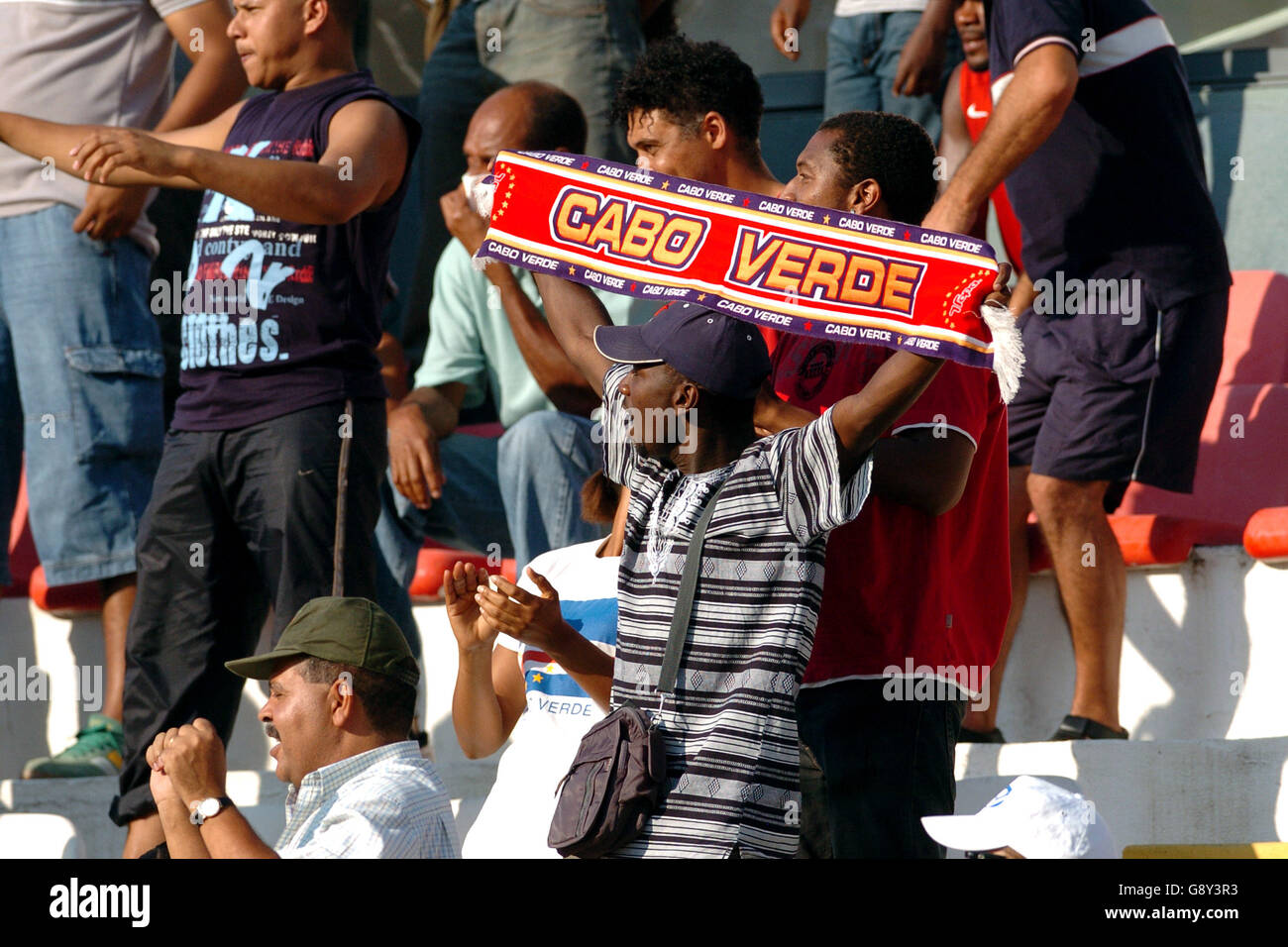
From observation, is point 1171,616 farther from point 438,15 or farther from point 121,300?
point 438,15

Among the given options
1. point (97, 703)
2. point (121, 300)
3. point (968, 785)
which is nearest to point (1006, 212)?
point (968, 785)

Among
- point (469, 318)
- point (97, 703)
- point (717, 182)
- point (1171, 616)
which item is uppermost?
point (717, 182)

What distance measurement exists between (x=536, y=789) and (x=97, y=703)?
2082 millimetres

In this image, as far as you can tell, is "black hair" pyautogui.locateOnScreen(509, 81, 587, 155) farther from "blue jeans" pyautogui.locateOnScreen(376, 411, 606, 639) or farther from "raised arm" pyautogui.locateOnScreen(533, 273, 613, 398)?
"raised arm" pyautogui.locateOnScreen(533, 273, 613, 398)

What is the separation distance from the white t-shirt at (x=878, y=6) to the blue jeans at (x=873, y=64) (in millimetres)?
17

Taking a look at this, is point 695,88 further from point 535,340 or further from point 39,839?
point 39,839

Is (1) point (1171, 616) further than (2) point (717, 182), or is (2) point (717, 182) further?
→ (1) point (1171, 616)

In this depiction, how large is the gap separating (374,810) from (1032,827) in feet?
3.61

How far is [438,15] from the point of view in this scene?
6754mm

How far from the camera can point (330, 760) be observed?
3.06 metres

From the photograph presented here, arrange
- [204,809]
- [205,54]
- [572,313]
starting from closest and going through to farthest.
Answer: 1. [204,809]
2. [572,313]
3. [205,54]

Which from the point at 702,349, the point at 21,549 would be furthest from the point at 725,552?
the point at 21,549

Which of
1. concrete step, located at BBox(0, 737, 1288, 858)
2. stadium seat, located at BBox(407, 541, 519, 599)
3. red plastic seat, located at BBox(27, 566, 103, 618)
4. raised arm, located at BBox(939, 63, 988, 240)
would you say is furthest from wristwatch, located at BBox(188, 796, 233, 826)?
raised arm, located at BBox(939, 63, 988, 240)

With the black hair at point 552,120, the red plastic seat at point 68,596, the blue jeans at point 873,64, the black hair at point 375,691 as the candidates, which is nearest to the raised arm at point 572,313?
the black hair at point 375,691
